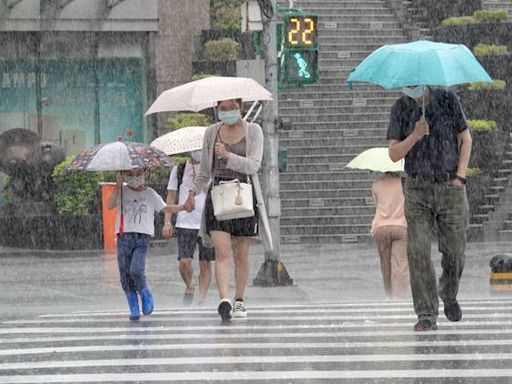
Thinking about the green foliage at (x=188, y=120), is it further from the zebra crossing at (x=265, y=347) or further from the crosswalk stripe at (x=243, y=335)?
the crosswalk stripe at (x=243, y=335)

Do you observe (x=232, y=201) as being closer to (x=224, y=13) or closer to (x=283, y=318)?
(x=283, y=318)

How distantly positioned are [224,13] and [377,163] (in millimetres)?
17626

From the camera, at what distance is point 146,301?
13008 millimetres

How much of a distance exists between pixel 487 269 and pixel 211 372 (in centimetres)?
1043

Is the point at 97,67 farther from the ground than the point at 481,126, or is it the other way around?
the point at 97,67

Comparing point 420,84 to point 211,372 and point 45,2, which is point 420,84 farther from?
point 45,2

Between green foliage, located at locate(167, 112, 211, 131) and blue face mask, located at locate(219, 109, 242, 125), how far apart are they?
13.9m

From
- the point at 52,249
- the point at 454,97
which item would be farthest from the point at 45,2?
the point at 454,97

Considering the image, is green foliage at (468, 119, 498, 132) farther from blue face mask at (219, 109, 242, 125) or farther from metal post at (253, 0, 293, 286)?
blue face mask at (219, 109, 242, 125)

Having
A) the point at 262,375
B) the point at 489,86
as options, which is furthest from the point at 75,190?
the point at 262,375

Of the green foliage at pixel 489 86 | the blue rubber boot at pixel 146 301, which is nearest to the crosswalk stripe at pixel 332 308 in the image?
the blue rubber boot at pixel 146 301

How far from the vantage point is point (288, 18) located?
18047 millimetres

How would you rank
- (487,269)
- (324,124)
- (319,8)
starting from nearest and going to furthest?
(487,269)
(324,124)
(319,8)

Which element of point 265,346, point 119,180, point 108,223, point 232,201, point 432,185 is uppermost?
point 432,185
